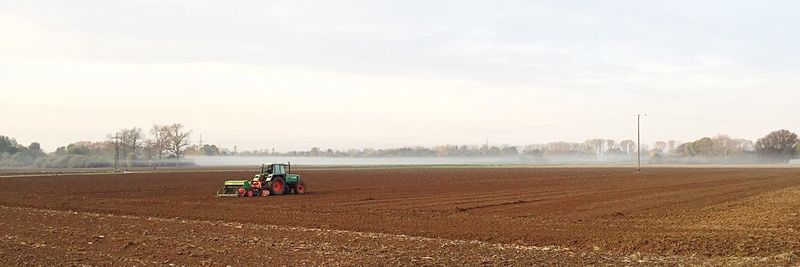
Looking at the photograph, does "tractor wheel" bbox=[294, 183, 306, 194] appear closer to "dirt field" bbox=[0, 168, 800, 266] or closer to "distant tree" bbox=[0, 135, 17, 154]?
"dirt field" bbox=[0, 168, 800, 266]

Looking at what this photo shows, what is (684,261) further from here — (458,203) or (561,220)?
(458,203)

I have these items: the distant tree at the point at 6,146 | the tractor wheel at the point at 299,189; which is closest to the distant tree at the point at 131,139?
the distant tree at the point at 6,146

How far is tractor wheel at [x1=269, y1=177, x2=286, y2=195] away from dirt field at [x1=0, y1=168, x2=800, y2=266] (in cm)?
334

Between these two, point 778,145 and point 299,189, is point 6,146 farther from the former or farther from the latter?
point 778,145

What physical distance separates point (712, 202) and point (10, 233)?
964 inches

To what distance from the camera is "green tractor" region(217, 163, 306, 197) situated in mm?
33469

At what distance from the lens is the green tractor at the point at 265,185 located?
3347 cm

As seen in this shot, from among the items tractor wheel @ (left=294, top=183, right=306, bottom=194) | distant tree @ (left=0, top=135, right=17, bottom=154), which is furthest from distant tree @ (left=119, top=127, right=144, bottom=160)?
tractor wheel @ (left=294, top=183, right=306, bottom=194)

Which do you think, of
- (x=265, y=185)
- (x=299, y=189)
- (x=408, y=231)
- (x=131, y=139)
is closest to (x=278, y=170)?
(x=265, y=185)

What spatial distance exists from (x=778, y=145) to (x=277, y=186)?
16668cm

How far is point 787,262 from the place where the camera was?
12.9m

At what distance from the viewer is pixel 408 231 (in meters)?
18.7

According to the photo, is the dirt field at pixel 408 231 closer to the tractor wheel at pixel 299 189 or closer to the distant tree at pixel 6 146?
the tractor wheel at pixel 299 189

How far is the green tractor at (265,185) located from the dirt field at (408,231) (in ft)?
8.53
